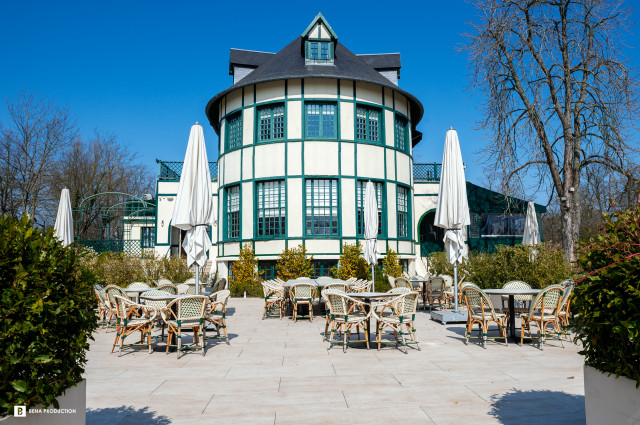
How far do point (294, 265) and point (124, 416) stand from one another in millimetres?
13564

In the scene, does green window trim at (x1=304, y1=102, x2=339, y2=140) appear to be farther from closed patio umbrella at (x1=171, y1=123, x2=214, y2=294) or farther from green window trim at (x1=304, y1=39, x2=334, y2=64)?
closed patio umbrella at (x1=171, y1=123, x2=214, y2=294)

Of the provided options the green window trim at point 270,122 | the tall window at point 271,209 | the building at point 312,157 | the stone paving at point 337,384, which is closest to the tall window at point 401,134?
the building at point 312,157

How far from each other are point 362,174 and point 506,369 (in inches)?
548

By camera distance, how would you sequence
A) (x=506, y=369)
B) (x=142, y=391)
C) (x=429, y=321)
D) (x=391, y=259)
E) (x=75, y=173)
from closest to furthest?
(x=142, y=391)
(x=506, y=369)
(x=429, y=321)
(x=391, y=259)
(x=75, y=173)

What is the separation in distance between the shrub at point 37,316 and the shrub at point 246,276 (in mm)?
15682

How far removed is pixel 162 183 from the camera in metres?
24.9

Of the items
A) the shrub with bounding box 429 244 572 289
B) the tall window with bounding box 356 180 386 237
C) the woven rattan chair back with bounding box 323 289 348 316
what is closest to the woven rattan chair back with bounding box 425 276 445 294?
the shrub with bounding box 429 244 572 289

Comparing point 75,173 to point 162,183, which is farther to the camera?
point 75,173

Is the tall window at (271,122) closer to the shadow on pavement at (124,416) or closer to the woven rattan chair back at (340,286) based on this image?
the woven rattan chair back at (340,286)

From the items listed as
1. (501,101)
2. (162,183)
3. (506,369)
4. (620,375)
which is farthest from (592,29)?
(162,183)

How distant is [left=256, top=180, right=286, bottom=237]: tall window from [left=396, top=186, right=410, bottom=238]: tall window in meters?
5.19

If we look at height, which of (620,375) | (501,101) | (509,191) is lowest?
(620,375)

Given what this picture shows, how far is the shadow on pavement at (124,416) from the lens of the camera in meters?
4.13

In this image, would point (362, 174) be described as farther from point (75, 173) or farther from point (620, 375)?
point (75, 173)
